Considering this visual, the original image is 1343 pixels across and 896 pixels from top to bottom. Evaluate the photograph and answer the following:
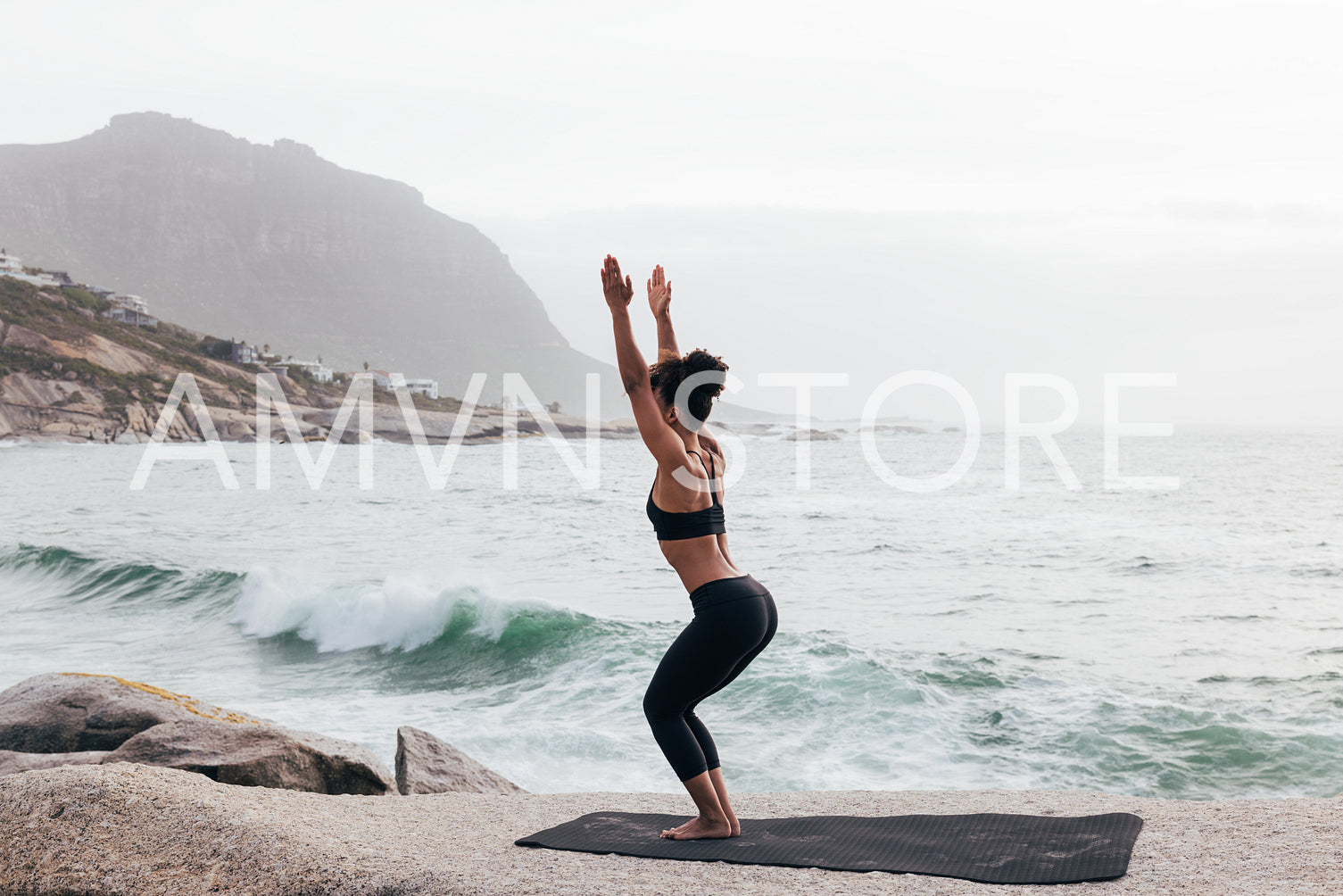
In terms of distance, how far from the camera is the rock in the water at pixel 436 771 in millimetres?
5812

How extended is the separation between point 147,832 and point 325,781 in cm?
176

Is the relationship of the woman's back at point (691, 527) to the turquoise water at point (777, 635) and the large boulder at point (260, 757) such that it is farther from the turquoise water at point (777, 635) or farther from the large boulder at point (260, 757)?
the turquoise water at point (777, 635)

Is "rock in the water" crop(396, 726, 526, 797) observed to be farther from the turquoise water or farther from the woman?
the woman

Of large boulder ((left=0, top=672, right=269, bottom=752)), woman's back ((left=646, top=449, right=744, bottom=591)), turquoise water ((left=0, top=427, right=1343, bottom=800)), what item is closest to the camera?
woman's back ((left=646, top=449, right=744, bottom=591))

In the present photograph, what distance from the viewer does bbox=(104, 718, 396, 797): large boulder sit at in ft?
17.3

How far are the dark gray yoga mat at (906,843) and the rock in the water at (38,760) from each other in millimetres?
3455

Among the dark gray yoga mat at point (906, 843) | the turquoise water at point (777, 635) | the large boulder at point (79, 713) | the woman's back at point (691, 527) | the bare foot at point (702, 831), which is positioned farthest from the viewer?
the turquoise water at point (777, 635)

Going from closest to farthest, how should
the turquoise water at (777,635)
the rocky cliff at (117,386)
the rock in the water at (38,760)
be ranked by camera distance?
the rock in the water at (38,760) → the turquoise water at (777,635) → the rocky cliff at (117,386)

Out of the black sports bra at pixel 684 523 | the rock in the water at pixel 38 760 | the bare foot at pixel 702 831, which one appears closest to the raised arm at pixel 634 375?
the black sports bra at pixel 684 523

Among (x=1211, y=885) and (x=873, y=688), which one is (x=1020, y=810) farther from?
(x=873, y=688)

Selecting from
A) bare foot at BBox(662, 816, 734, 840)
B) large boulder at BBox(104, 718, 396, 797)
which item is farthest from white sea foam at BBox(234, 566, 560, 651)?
bare foot at BBox(662, 816, 734, 840)

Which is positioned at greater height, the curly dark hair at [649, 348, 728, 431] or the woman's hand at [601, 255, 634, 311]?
the woman's hand at [601, 255, 634, 311]

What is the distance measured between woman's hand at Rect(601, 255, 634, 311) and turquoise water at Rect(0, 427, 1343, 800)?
502 centimetres

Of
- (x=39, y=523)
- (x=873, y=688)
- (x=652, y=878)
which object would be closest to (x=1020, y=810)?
(x=652, y=878)
